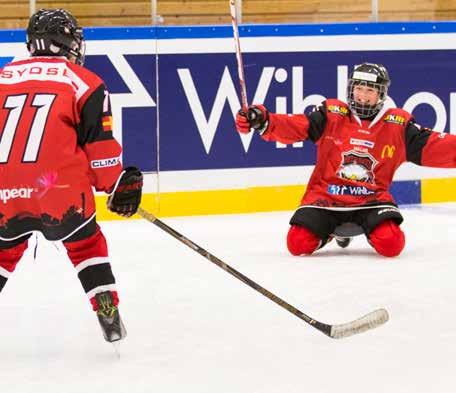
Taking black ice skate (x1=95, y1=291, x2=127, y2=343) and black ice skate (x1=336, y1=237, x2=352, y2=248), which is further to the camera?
black ice skate (x1=336, y1=237, x2=352, y2=248)

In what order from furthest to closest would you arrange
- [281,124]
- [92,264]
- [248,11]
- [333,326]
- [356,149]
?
[248,11] < [356,149] < [281,124] < [333,326] < [92,264]

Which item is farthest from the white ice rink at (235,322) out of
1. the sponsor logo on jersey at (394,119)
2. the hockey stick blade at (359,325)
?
the sponsor logo on jersey at (394,119)

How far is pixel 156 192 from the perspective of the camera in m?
5.61

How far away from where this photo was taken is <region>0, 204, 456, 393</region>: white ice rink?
8.93 feet

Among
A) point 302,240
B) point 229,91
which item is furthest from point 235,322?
point 229,91

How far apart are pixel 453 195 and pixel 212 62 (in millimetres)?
1601

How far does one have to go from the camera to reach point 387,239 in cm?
439

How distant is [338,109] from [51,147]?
2.01 metres

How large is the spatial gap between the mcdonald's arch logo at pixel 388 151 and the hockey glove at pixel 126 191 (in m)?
1.88

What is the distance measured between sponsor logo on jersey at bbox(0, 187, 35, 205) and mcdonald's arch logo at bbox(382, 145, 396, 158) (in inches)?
82.8

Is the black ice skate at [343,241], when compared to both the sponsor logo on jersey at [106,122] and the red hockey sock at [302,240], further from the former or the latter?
the sponsor logo on jersey at [106,122]

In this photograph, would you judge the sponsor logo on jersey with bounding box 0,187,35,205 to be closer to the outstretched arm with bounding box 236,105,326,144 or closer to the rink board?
the outstretched arm with bounding box 236,105,326,144

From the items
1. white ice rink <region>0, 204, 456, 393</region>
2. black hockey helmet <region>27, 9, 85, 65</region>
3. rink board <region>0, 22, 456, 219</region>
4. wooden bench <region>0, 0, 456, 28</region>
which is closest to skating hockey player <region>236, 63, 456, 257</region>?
white ice rink <region>0, 204, 456, 393</region>

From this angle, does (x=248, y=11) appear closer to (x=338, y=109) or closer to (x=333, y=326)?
(x=338, y=109)
